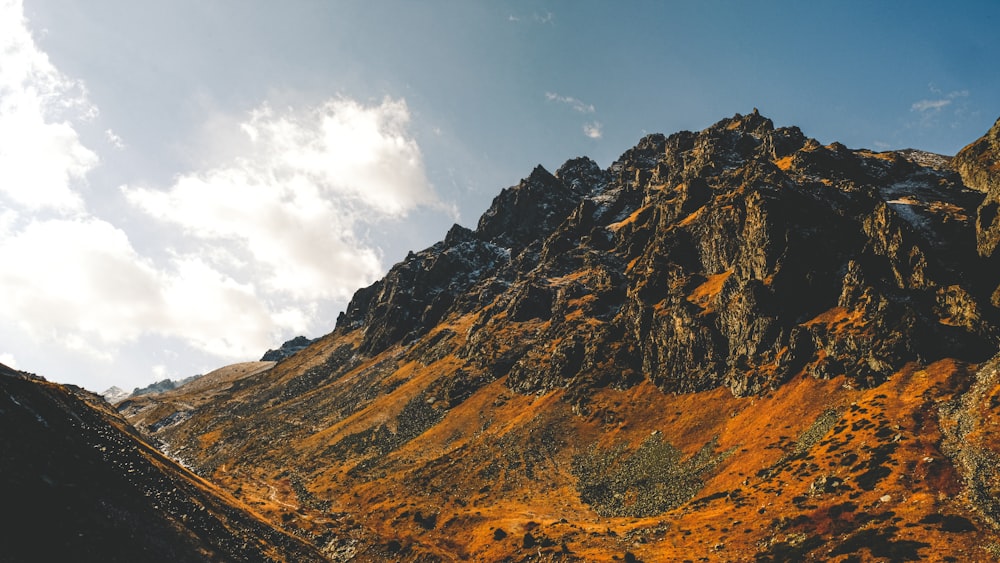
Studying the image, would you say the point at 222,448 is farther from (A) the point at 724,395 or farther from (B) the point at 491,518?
(A) the point at 724,395

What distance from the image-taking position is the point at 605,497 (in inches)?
3172

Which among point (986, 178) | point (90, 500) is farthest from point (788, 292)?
point (90, 500)

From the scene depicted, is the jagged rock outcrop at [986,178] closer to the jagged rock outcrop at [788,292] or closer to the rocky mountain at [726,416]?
the rocky mountain at [726,416]

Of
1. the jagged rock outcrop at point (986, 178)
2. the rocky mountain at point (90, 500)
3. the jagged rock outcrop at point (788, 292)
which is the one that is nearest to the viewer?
the rocky mountain at point (90, 500)

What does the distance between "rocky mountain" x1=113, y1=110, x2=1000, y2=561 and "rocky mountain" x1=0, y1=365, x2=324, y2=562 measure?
1174 inches

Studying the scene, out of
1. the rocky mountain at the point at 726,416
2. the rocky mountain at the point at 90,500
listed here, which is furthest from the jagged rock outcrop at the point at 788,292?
the rocky mountain at the point at 90,500

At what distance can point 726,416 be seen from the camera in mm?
90562

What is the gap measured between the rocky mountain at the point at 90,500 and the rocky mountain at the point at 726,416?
97.8 ft

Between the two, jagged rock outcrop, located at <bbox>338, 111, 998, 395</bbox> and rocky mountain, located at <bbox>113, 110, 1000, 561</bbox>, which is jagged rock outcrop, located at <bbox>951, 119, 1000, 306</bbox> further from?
jagged rock outcrop, located at <bbox>338, 111, 998, 395</bbox>

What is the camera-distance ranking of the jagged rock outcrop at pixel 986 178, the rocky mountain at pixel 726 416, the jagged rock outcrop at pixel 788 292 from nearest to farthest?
the rocky mountain at pixel 726 416 < the jagged rock outcrop at pixel 788 292 < the jagged rock outcrop at pixel 986 178

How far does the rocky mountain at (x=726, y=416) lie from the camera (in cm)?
5106

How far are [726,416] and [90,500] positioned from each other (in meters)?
94.9

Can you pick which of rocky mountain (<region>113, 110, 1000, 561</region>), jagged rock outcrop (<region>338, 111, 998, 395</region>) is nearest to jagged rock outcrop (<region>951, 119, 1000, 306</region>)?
rocky mountain (<region>113, 110, 1000, 561</region>)

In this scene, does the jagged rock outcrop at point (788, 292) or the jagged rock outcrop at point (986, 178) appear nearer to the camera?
the jagged rock outcrop at point (788, 292)
